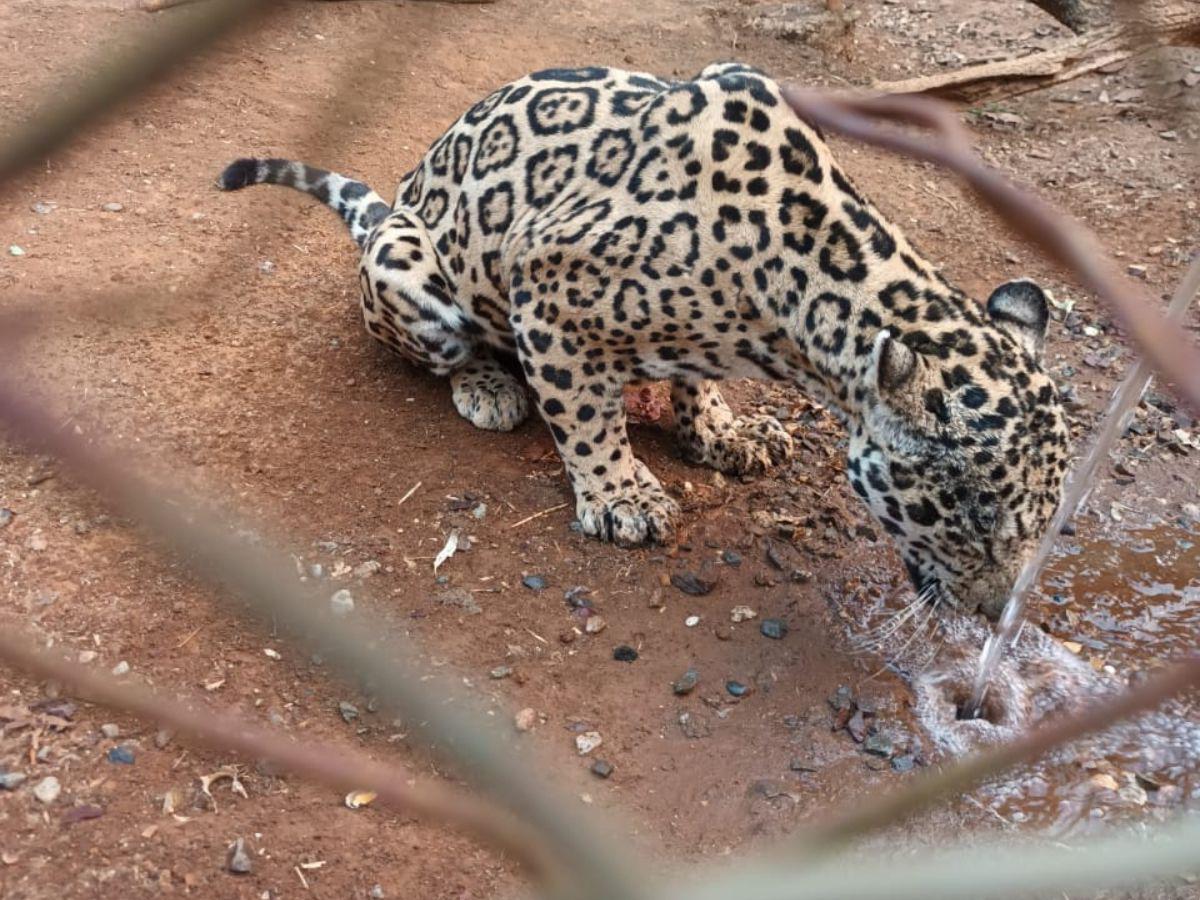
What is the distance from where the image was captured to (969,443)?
13.8 feet

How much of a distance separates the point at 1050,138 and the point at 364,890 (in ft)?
26.2

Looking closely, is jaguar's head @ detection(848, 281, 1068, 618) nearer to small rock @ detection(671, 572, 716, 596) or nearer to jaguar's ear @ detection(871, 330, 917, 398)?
jaguar's ear @ detection(871, 330, 917, 398)

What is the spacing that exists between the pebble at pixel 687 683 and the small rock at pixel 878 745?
2.34 feet

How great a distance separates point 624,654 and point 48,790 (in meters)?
2.20

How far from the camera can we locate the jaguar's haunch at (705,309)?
4312 millimetres

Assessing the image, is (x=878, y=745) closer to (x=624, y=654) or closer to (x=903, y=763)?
(x=903, y=763)

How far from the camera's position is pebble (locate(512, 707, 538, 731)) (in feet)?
14.9

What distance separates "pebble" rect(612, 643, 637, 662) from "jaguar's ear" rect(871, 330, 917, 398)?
→ 60.2 inches

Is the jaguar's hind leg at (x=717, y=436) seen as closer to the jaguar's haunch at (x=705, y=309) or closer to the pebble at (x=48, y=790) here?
the jaguar's haunch at (x=705, y=309)

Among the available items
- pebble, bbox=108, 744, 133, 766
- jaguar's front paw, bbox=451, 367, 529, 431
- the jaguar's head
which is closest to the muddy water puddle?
the jaguar's head

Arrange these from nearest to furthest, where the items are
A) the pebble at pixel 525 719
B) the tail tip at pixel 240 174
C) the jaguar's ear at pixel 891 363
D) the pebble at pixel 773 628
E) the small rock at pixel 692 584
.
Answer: the jaguar's ear at pixel 891 363
the pebble at pixel 525 719
the pebble at pixel 773 628
the small rock at pixel 692 584
the tail tip at pixel 240 174

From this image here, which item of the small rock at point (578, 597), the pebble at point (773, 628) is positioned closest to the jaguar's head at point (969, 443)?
the pebble at point (773, 628)

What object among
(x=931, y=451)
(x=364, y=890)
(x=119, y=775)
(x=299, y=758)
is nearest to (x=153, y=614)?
(x=119, y=775)

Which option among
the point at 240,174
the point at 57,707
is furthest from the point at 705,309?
the point at 240,174
